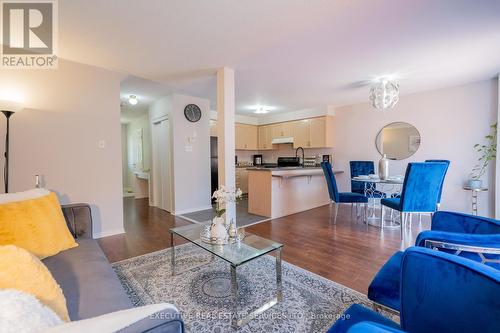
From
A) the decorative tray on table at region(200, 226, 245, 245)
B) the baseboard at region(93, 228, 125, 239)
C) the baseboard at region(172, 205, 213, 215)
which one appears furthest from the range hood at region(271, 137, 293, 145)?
the decorative tray on table at region(200, 226, 245, 245)

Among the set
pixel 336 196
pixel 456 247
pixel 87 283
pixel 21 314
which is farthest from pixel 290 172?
pixel 21 314

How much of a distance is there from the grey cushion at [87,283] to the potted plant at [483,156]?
495cm

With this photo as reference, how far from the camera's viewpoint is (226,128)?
10.2 ft

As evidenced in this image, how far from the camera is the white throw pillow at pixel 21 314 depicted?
1.82 ft

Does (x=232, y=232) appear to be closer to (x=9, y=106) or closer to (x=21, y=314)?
(x=21, y=314)

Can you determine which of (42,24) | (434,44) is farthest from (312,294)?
(42,24)

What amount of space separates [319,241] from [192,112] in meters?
3.38

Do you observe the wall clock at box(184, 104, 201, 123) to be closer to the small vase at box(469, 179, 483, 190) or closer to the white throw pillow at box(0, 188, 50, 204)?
the white throw pillow at box(0, 188, 50, 204)

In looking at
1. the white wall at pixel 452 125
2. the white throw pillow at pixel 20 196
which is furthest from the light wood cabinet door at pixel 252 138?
the white throw pillow at pixel 20 196

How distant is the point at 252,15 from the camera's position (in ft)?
6.45

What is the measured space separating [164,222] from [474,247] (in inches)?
154

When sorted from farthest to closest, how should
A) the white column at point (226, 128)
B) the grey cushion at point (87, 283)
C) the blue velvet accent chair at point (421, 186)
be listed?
the white column at point (226, 128), the blue velvet accent chair at point (421, 186), the grey cushion at point (87, 283)

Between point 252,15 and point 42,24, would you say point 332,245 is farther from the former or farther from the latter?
point 42,24

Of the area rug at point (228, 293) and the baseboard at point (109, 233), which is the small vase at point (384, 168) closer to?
the area rug at point (228, 293)
